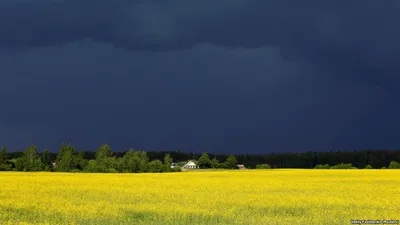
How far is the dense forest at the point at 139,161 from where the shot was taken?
106 m

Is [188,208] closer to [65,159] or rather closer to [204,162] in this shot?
[65,159]

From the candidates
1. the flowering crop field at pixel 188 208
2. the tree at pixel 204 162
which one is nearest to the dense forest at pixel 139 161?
the tree at pixel 204 162

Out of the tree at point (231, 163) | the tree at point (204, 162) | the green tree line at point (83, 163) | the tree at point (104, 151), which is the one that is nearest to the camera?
the green tree line at point (83, 163)

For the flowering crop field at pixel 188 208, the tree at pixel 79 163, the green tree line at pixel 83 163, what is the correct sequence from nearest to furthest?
the flowering crop field at pixel 188 208
the green tree line at pixel 83 163
the tree at pixel 79 163

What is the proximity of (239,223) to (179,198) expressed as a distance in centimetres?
959

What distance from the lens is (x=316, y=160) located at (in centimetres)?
13200

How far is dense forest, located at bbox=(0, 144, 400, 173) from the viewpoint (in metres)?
106

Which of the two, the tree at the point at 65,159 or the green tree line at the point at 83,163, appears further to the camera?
the tree at the point at 65,159

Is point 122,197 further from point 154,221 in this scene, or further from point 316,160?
point 316,160

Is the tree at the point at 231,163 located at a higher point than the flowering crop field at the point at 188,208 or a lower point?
higher

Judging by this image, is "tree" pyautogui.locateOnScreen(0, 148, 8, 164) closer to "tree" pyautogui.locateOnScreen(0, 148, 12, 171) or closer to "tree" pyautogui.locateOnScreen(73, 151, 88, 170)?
"tree" pyautogui.locateOnScreen(0, 148, 12, 171)

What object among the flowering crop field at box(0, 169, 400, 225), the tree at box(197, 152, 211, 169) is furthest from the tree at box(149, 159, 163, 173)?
the flowering crop field at box(0, 169, 400, 225)

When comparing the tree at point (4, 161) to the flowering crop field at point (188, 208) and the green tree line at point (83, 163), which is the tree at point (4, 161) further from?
the flowering crop field at point (188, 208)

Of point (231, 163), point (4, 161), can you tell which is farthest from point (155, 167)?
point (231, 163)
